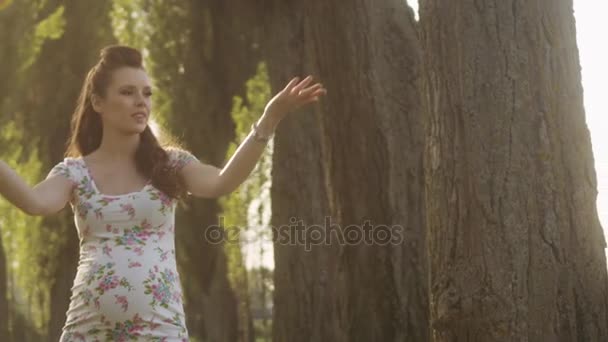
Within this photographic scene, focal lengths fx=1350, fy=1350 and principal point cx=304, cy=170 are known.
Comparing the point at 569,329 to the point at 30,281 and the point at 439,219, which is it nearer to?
the point at 439,219

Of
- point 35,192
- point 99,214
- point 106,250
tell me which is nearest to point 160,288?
point 106,250

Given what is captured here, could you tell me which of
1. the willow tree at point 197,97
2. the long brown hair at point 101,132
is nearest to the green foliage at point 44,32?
the willow tree at point 197,97

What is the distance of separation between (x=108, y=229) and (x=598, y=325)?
7.24 ft

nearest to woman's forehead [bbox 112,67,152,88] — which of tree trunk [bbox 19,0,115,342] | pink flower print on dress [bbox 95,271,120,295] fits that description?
pink flower print on dress [bbox 95,271,120,295]

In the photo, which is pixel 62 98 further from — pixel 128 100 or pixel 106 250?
pixel 106 250

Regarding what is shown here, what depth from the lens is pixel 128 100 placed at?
5.36m

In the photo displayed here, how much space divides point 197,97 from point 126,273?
20.1 m

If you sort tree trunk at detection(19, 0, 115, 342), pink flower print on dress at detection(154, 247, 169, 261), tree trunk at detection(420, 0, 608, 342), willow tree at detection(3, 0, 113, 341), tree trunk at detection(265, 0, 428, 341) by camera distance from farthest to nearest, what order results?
Result: tree trunk at detection(19, 0, 115, 342)
willow tree at detection(3, 0, 113, 341)
tree trunk at detection(265, 0, 428, 341)
tree trunk at detection(420, 0, 608, 342)
pink flower print on dress at detection(154, 247, 169, 261)

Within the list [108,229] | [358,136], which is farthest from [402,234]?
[108,229]

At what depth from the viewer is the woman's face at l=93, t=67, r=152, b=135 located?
534cm

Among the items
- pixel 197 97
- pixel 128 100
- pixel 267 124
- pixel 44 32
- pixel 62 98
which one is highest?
pixel 44 32

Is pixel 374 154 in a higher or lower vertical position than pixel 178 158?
higher

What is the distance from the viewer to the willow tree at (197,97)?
963 inches

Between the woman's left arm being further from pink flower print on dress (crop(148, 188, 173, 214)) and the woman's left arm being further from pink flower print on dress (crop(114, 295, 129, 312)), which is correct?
pink flower print on dress (crop(114, 295, 129, 312))
